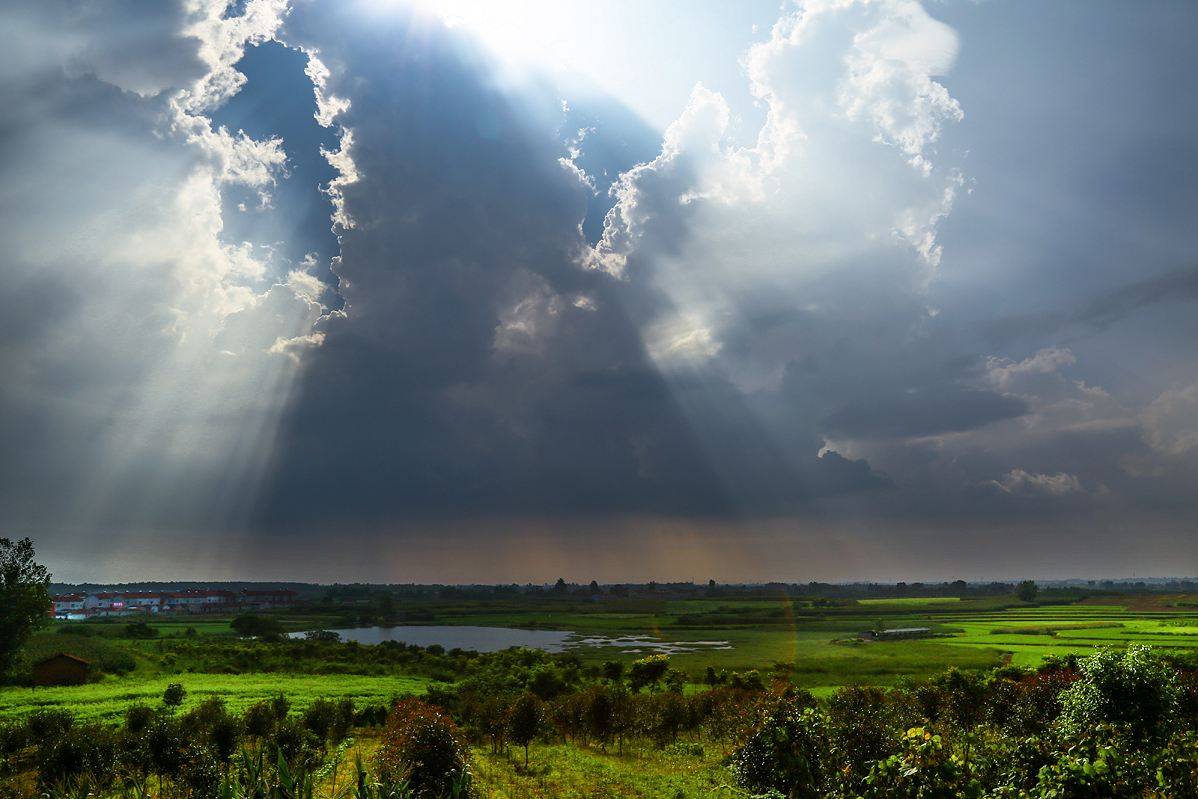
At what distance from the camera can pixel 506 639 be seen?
150 m

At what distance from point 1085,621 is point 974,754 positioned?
150815mm

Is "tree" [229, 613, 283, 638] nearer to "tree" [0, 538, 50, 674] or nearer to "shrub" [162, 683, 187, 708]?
"tree" [0, 538, 50, 674]

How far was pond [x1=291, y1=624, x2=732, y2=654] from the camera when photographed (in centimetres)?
12144

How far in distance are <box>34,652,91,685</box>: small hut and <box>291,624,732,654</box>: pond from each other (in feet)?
171

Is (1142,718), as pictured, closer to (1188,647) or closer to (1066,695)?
(1066,695)

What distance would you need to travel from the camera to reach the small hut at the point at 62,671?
72.7m

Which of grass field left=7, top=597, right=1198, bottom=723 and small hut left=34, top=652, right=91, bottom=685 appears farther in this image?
small hut left=34, top=652, right=91, bottom=685

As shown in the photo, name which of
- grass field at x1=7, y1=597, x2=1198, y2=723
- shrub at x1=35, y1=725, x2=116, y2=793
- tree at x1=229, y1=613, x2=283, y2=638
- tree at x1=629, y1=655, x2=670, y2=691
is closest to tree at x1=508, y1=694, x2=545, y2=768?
shrub at x1=35, y1=725, x2=116, y2=793

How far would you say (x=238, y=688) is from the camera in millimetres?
66000

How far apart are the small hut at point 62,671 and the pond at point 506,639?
5203 centimetres

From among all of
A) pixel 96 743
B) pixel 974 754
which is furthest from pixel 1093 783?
pixel 96 743

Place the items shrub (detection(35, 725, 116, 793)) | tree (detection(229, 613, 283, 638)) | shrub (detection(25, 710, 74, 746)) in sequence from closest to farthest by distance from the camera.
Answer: shrub (detection(35, 725, 116, 793))
shrub (detection(25, 710, 74, 746))
tree (detection(229, 613, 283, 638))

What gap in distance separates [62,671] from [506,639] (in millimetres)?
90579

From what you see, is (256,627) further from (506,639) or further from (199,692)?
(199,692)
